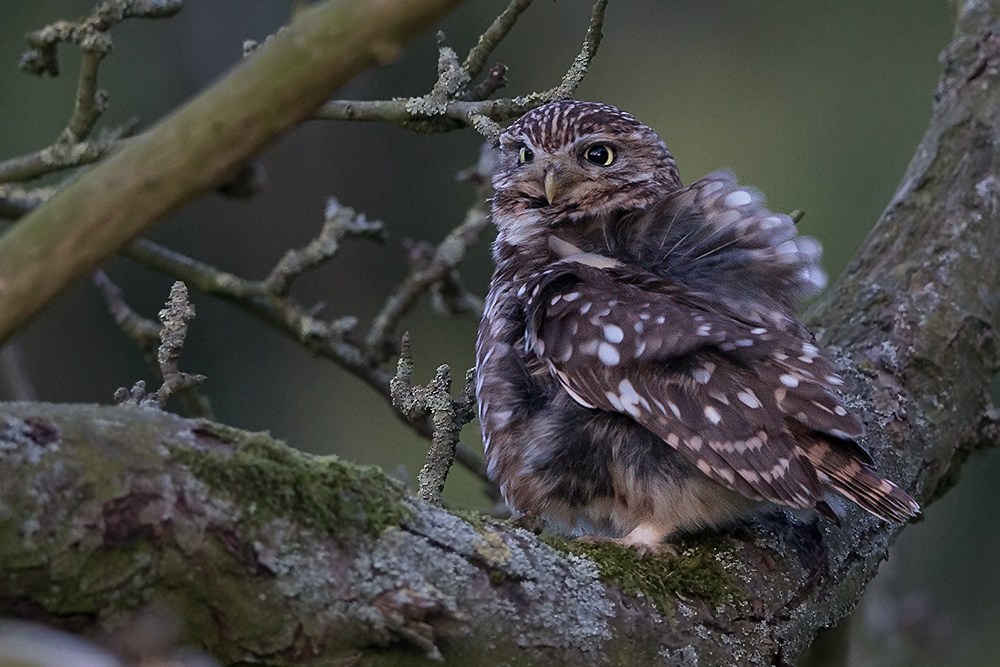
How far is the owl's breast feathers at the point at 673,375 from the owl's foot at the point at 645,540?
44mm

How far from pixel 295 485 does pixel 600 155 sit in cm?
208

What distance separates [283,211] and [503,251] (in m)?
3.80

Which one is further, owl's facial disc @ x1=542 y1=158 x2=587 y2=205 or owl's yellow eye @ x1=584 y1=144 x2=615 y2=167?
owl's yellow eye @ x1=584 y1=144 x2=615 y2=167

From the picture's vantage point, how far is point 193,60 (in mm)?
6887

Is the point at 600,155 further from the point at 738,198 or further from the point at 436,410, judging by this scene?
the point at 436,410

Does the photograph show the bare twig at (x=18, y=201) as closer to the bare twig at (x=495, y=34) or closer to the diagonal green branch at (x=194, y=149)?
the bare twig at (x=495, y=34)

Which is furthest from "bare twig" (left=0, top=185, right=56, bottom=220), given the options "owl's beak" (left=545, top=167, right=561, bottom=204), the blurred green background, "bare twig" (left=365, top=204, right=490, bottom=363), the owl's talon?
the blurred green background

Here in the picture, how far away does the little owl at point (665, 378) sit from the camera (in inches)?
95.0

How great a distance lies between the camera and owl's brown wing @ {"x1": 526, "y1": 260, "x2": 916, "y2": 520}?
238cm

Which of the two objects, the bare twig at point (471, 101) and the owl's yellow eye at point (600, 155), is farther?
the owl's yellow eye at point (600, 155)

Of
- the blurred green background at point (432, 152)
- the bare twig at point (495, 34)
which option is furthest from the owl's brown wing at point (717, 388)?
the blurred green background at point (432, 152)

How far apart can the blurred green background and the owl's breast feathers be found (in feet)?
10.6

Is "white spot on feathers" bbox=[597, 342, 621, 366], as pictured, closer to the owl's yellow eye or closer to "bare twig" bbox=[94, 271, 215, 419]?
the owl's yellow eye

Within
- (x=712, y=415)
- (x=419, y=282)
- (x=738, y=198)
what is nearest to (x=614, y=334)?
(x=712, y=415)
